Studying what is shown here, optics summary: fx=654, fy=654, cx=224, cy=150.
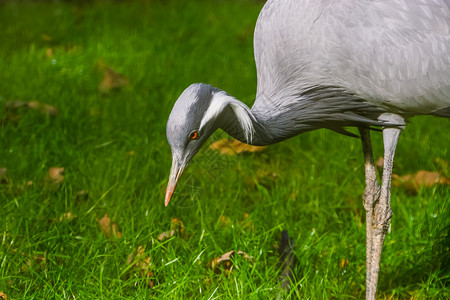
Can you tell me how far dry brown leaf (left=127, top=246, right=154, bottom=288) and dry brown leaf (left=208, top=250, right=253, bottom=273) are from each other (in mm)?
333

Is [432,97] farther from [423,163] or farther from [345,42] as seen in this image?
[423,163]

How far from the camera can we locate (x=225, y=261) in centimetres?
349

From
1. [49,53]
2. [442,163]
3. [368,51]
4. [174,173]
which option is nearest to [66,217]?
[174,173]

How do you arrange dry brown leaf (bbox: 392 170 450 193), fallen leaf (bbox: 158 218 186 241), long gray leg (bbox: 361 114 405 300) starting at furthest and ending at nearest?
dry brown leaf (bbox: 392 170 450 193)
fallen leaf (bbox: 158 218 186 241)
long gray leg (bbox: 361 114 405 300)

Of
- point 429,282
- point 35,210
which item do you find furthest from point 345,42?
point 35,210

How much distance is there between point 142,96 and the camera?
5324 millimetres

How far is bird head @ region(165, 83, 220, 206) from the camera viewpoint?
274 centimetres

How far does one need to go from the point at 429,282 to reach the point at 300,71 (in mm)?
1313

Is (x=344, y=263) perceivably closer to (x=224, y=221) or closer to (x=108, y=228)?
(x=224, y=221)

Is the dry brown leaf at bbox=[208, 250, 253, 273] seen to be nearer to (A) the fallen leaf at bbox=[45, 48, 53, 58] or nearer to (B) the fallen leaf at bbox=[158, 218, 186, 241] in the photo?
(B) the fallen leaf at bbox=[158, 218, 186, 241]

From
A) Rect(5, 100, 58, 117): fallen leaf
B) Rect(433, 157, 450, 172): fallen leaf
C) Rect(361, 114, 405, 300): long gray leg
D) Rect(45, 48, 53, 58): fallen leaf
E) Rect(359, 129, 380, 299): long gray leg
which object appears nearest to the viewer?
Rect(361, 114, 405, 300): long gray leg

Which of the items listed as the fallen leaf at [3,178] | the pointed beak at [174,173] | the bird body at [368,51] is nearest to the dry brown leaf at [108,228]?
the fallen leaf at [3,178]

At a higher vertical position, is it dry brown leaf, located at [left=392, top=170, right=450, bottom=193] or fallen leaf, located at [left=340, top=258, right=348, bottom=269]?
dry brown leaf, located at [left=392, top=170, right=450, bottom=193]


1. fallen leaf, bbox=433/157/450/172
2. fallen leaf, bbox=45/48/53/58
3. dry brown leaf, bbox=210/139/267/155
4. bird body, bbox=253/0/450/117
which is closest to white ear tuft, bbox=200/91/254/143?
bird body, bbox=253/0/450/117
